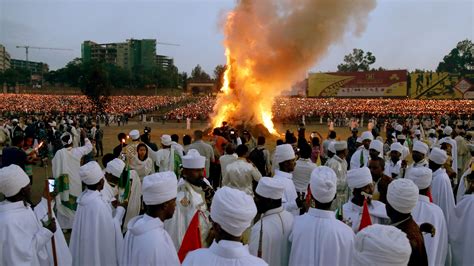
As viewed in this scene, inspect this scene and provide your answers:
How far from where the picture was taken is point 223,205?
280cm

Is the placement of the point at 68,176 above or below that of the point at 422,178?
below

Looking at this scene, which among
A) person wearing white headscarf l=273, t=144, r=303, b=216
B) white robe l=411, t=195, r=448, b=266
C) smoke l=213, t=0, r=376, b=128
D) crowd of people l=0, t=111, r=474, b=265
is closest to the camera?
crowd of people l=0, t=111, r=474, b=265

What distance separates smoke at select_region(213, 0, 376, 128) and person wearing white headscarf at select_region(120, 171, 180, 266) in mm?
24774

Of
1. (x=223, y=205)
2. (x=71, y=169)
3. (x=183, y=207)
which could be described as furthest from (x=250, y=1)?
(x=223, y=205)

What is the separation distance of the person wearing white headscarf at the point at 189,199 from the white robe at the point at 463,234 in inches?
119

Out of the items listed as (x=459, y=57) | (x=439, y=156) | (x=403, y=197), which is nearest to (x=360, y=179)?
(x=403, y=197)

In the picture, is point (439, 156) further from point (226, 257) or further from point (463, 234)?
point (226, 257)

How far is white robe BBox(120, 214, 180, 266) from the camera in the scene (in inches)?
126

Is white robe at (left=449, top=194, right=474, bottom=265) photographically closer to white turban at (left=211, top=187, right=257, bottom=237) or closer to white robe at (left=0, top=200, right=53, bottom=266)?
white turban at (left=211, top=187, right=257, bottom=237)

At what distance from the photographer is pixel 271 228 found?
396 cm

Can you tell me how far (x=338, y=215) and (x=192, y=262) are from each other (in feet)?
6.95

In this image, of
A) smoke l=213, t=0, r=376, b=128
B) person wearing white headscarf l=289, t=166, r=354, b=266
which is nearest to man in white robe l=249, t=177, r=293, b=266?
person wearing white headscarf l=289, t=166, r=354, b=266

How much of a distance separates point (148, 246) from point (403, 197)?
2036 millimetres

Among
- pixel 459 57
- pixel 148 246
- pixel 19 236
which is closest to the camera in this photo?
pixel 148 246
